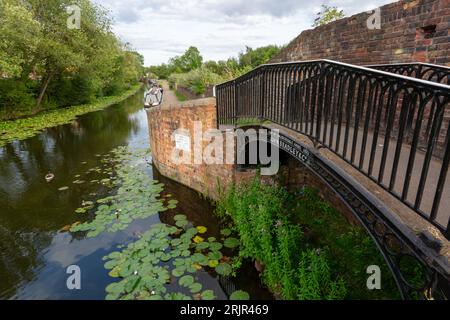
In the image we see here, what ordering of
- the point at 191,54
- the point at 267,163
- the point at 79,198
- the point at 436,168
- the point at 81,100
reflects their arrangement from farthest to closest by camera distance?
the point at 191,54
the point at 81,100
the point at 79,198
the point at 267,163
the point at 436,168

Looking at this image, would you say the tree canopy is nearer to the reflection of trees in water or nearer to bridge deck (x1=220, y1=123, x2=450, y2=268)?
the reflection of trees in water

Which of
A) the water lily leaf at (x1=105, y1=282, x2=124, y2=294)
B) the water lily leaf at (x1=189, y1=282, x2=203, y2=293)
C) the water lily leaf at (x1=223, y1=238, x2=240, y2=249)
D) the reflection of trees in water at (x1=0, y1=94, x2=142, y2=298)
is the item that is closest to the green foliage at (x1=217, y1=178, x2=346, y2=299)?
the water lily leaf at (x1=223, y1=238, x2=240, y2=249)

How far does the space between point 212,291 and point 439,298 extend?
3502 mm

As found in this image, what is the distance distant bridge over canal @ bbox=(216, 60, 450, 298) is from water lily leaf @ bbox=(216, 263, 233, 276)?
266 centimetres

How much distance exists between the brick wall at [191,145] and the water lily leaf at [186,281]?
9.81 feet

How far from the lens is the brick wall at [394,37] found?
13.4ft

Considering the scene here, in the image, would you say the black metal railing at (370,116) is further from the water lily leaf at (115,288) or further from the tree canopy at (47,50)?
the tree canopy at (47,50)

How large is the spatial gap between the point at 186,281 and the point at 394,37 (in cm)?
592

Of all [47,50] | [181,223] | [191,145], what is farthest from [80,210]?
[47,50]

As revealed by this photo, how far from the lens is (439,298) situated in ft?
6.82

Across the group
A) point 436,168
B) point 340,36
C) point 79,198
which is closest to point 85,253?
point 79,198

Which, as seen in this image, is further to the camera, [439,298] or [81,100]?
[81,100]

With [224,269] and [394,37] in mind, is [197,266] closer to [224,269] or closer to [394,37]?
[224,269]
